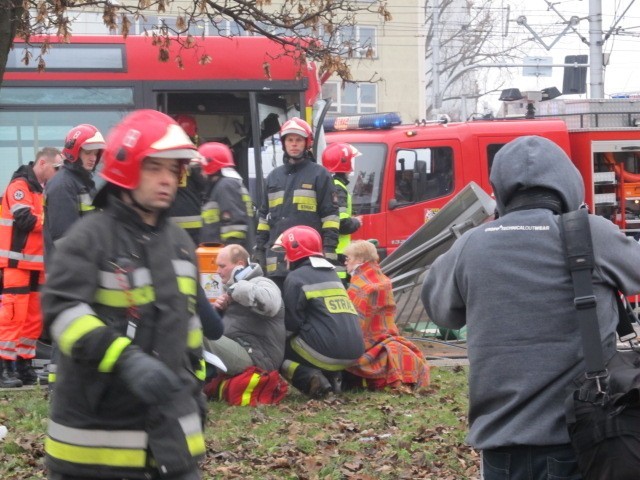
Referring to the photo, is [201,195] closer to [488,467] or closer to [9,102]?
[9,102]

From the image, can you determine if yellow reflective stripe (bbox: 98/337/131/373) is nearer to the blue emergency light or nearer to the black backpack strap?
the black backpack strap

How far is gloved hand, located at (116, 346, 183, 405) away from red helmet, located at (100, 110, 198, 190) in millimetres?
554

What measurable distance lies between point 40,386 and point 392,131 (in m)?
8.20

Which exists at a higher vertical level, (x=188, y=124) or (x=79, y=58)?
(x=79, y=58)

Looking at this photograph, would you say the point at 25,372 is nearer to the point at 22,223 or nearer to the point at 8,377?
the point at 8,377

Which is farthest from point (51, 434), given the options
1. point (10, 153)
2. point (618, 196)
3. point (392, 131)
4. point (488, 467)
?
point (618, 196)

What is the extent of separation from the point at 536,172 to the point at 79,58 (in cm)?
950

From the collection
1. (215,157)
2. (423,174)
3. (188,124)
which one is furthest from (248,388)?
(423,174)

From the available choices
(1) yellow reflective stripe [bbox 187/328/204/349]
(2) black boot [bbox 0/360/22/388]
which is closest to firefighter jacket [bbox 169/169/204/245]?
(2) black boot [bbox 0/360/22/388]

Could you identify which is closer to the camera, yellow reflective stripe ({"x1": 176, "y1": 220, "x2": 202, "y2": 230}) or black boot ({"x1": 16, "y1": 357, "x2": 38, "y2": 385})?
yellow reflective stripe ({"x1": 176, "y1": 220, "x2": 202, "y2": 230})

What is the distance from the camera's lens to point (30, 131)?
1220cm

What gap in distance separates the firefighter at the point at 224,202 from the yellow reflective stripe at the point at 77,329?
5906mm

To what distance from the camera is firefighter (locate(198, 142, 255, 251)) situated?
30.5 feet

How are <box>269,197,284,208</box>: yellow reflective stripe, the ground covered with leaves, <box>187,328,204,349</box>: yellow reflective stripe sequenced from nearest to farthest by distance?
<box>187,328,204,349</box>: yellow reflective stripe, the ground covered with leaves, <box>269,197,284,208</box>: yellow reflective stripe
